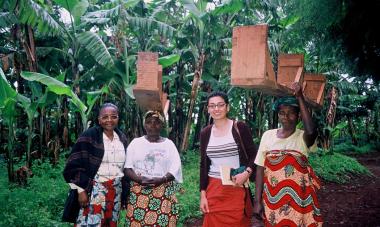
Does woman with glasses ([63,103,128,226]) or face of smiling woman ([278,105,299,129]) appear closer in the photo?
face of smiling woman ([278,105,299,129])

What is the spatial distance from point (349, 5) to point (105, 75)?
233 inches

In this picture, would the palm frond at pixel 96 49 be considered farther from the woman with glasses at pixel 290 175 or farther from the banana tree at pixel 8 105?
the woman with glasses at pixel 290 175

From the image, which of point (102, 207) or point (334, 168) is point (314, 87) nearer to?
point (102, 207)

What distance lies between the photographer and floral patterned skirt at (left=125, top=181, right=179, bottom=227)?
10.5ft

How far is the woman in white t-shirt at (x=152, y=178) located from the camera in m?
3.20

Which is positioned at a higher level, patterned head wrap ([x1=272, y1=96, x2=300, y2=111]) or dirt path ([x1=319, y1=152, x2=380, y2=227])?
patterned head wrap ([x1=272, y1=96, x2=300, y2=111])

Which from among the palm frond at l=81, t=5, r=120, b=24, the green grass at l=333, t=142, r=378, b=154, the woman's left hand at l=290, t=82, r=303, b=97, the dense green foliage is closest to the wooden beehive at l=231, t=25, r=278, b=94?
the woman's left hand at l=290, t=82, r=303, b=97

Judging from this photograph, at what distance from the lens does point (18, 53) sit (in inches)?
306

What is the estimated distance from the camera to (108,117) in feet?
10.8

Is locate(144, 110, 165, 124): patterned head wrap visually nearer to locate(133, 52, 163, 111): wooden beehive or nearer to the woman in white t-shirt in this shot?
the woman in white t-shirt

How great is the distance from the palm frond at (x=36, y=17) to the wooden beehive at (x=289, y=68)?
412 centimetres

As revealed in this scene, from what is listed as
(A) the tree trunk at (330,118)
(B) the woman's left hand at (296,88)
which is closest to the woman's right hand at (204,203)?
(B) the woman's left hand at (296,88)

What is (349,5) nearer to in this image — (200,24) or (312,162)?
(200,24)

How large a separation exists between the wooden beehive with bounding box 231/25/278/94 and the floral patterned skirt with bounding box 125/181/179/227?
4.81 feet
